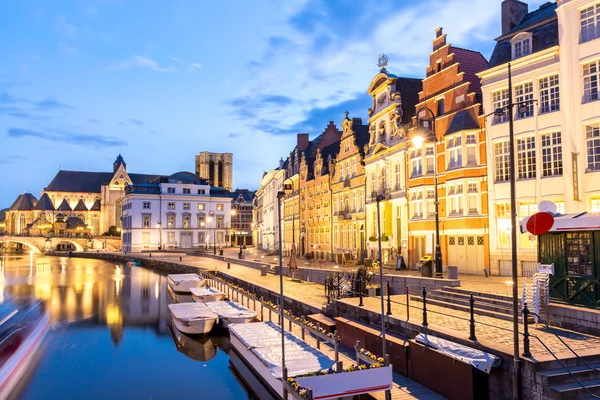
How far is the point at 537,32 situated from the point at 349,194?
22.2 meters

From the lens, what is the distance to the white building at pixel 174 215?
92.4 meters

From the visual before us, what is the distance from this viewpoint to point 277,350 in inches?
639

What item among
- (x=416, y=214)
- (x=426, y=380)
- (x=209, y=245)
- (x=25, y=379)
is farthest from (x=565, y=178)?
(x=209, y=245)

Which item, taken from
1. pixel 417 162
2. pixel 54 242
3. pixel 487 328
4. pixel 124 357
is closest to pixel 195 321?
pixel 124 357

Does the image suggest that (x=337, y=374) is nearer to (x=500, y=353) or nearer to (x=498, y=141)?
(x=500, y=353)

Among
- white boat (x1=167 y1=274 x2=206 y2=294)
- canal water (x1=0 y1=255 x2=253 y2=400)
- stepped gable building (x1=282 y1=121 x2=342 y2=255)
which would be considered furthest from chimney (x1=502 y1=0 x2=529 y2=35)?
white boat (x1=167 y1=274 x2=206 y2=294)

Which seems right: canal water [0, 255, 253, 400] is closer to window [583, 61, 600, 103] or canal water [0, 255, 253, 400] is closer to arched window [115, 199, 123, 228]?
window [583, 61, 600, 103]

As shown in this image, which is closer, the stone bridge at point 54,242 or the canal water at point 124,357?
the canal water at point 124,357

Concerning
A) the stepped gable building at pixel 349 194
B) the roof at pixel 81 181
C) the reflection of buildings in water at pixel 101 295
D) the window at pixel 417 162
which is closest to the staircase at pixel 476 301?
the window at pixel 417 162

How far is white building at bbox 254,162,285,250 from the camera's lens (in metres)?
70.5

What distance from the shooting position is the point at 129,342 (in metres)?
24.7

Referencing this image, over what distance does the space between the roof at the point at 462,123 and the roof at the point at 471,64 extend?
2.20 metres

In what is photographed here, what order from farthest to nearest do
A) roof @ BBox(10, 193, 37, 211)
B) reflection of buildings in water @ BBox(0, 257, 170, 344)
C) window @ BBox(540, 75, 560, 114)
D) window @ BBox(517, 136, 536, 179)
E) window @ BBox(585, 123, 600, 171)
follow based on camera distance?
1. roof @ BBox(10, 193, 37, 211)
2. reflection of buildings in water @ BBox(0, 257, 170, 344)
3. window @ BBox(517, 136, 536, 179)
4. window @ BBox(540, 75, 560, 114)
5. window @ BBox(585, 123, 600, 171)

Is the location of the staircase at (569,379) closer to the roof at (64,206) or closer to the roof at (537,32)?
the roof at (537,32)
